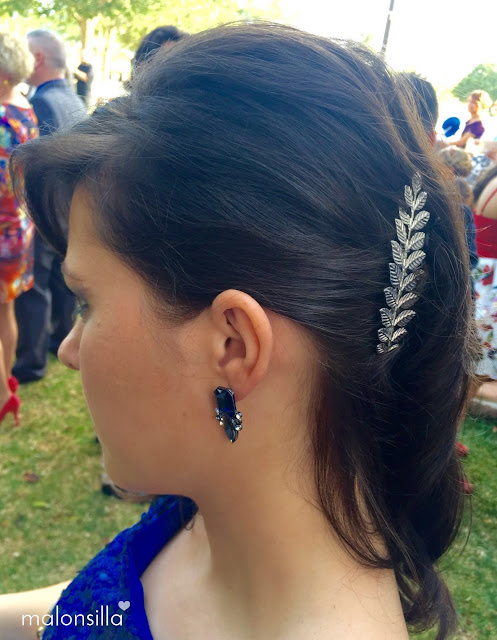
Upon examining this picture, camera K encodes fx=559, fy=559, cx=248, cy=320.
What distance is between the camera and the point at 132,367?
3.18ft

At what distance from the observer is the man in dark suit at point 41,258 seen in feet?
13.8

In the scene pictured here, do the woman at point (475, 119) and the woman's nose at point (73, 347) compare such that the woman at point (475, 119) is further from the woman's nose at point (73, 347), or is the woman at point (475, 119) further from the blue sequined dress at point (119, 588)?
the woman's nose at point (73, 347)

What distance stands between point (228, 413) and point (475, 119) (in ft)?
25.9

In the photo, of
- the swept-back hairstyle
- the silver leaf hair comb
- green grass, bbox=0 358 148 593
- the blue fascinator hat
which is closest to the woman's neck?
the swept-back hairstyle

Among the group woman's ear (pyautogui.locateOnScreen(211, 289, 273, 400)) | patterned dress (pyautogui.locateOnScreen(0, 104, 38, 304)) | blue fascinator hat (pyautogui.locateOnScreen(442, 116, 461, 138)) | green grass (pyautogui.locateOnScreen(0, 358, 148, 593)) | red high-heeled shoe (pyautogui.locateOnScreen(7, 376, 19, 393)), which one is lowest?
green grass (pyautogui.locateOnScreen(0, 358, 148, 593))

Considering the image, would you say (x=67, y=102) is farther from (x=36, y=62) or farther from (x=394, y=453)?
(x=394, y=453)

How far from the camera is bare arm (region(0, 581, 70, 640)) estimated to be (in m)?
1.39

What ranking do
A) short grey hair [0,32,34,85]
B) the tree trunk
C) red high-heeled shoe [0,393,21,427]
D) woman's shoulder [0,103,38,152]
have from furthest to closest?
the tree trunk < red high-heeled shoe [0,393,21,427] < short grey hair [0,32,34,85] < woman's shoulder [0,103,38,152]

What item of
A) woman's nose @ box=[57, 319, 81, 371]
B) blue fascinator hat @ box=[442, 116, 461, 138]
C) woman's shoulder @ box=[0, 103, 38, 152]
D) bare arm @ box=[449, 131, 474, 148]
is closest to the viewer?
woman's nose @ box=[57, 319, 81, 371]

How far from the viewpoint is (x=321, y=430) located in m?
0.99

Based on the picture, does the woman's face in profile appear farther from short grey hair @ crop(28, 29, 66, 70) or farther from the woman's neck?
short grey hair @ crop(28, 29, 66, 70)

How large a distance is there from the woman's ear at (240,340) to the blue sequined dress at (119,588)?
60 centimetres

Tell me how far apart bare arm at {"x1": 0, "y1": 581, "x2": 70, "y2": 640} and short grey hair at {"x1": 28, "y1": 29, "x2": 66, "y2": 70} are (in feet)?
13.3

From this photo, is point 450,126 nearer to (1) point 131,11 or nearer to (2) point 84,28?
(1) point 131,11
